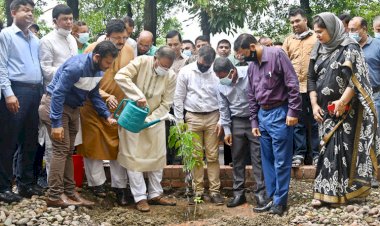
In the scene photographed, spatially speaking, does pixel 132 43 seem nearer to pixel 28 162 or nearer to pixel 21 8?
pixel 21 8

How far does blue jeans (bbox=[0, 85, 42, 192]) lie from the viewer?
17.1ft

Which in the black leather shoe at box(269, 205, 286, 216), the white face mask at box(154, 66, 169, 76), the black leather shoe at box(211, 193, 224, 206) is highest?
the white face mask at box(154, 66, 169, 76)

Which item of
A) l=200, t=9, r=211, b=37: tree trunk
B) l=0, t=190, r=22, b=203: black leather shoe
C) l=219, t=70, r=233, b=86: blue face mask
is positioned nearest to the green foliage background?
l=200, t=9, r=211, b=37: tree trunk

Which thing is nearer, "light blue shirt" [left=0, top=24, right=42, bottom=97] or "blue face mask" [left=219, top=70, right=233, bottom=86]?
"light blue shirt" [left=0, top=24, right=42, bottom=97]

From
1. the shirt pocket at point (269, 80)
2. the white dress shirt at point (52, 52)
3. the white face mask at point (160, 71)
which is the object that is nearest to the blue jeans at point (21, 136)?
the white dress shirt at point (52, 52)

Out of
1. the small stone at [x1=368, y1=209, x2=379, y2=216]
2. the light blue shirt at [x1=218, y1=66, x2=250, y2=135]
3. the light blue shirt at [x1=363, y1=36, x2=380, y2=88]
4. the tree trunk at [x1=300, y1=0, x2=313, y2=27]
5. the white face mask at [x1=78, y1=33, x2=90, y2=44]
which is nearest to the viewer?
the small stone at [x1=368, y1=209, x2=379, y2=216]

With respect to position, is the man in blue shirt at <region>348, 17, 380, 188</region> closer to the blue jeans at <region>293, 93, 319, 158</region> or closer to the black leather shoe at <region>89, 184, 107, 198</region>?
the blue jeans at <region>293, 93, 319, 158</region>

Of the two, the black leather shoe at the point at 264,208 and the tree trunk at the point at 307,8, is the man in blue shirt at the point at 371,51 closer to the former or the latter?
the black leather shoe at the point at 264,208

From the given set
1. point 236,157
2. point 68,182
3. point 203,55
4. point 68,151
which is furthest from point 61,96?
point 236,157

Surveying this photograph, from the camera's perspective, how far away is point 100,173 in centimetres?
584

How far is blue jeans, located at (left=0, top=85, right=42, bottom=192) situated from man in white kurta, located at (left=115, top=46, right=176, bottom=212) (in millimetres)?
956

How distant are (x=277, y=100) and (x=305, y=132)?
1561 millimetres

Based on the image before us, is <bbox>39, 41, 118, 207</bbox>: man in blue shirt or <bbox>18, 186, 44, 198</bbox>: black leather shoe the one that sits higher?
<bbox>39, 41, 118, 207</bbox>: man in blue shirt

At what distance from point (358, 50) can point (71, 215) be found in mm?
3318
